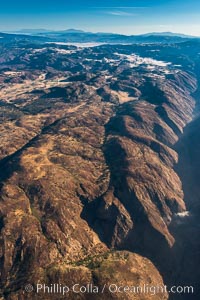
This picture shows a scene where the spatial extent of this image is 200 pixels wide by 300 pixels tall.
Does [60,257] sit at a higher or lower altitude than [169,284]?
higher

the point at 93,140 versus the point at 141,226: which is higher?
the point at 93,140

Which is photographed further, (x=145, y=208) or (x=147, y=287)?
(x=145, y=208)

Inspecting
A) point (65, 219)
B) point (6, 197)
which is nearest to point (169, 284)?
point (65, 219)

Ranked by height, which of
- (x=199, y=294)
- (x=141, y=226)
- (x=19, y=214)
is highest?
(x=19, y=214)

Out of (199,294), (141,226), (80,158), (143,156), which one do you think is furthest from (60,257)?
(143,156)

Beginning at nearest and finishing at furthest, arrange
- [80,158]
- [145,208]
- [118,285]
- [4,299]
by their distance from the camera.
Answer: [4,299], [118,285], [145,208], [80,158]

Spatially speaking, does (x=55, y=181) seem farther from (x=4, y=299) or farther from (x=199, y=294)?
(x=199, y=294)

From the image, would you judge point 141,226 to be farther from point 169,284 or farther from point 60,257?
point 60,257

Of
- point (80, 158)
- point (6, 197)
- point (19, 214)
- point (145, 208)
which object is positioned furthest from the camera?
point (80, 158)

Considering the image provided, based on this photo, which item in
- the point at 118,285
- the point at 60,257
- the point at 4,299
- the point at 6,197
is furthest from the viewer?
the point at 6,197
